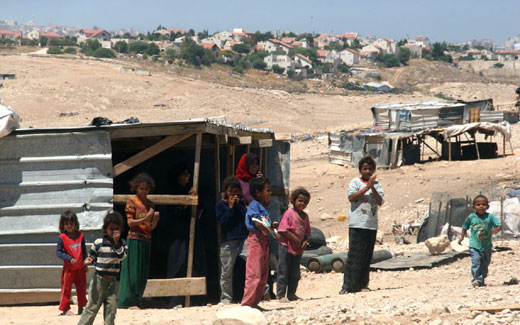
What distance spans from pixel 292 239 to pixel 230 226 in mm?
598

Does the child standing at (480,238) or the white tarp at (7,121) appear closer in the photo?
the white tarp at (7,121)

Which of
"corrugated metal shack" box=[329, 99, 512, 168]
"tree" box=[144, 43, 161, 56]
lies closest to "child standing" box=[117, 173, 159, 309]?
"corrugated metal shack" box=[329, 99, 512, 168]

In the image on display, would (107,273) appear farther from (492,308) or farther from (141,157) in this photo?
(492,308)

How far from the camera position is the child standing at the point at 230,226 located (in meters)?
7.05

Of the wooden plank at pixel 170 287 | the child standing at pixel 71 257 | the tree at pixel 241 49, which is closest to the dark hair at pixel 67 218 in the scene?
the child standing at pixel 71 257

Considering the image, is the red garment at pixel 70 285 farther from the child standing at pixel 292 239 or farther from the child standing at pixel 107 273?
the child standing at pixel 292 239

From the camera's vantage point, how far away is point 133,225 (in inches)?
275

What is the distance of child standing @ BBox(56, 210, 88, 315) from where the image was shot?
6797 mm

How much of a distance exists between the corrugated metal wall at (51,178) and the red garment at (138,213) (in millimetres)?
579

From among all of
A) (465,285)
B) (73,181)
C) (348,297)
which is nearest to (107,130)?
(73,181)

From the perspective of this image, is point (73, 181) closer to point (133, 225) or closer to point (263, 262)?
point (133, 225)

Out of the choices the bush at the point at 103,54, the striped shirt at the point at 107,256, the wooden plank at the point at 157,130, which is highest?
the bush at the point at 103,54

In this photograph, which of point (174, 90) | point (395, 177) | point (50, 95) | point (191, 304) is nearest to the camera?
point (191, 304)

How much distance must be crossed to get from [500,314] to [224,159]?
5.14 metres
